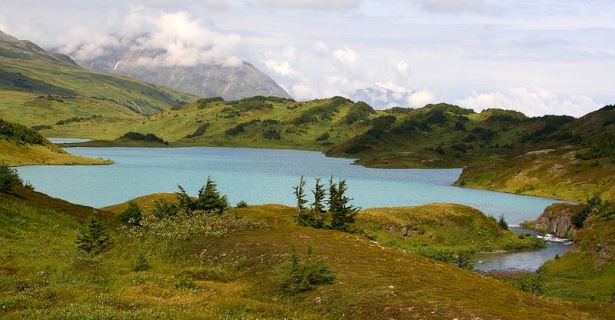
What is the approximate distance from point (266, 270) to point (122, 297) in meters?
11.6

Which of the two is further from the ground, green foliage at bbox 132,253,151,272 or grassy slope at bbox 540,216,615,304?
green foliage at bbox 132,253,151,272

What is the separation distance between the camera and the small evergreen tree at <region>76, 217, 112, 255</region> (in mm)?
44219

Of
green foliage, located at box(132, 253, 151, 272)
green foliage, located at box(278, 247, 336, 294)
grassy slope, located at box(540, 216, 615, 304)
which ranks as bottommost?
grassy slope, located at box(540, 216, 615, 304)

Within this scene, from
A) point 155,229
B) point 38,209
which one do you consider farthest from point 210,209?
point 38,209

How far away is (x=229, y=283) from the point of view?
118 ft

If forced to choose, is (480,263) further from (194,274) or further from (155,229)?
(194,274)

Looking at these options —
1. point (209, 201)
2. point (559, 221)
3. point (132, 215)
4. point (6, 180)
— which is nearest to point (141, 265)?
point (209, 201)

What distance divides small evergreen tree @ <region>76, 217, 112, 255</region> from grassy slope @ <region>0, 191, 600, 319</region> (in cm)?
92

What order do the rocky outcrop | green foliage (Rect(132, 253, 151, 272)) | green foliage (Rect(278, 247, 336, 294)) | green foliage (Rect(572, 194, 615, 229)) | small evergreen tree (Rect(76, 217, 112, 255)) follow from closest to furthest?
1. green foliage (Rect(278, 247, 336, 294))
2. green foliage (Rect(132, 253, 151, 272))
3. small evergreen tree (Rect(76, 217, 112, 255))
4. green foliage (Rect(572, 194, 615, 229))
5. the rocky outcrop

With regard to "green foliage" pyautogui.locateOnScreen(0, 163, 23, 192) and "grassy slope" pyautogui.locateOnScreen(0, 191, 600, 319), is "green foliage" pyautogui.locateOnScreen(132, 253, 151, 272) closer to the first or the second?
"grassy slope" pyautogui.locateOnScreen(0, 191, 600, 319)

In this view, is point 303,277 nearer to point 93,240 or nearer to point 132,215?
point 93,240

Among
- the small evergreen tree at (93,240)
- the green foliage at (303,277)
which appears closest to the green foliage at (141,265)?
the small evergreen tree at (93,240)

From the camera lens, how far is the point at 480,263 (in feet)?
268

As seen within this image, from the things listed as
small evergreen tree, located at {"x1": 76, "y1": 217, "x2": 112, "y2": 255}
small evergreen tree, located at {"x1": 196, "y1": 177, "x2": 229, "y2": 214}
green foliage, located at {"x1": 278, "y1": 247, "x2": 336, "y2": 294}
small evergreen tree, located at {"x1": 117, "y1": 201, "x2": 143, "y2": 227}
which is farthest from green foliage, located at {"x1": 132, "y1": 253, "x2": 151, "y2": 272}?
small evergreen tree, located at {"x1": 117, "y1": 201, "x2": 143, "y2": 227}
